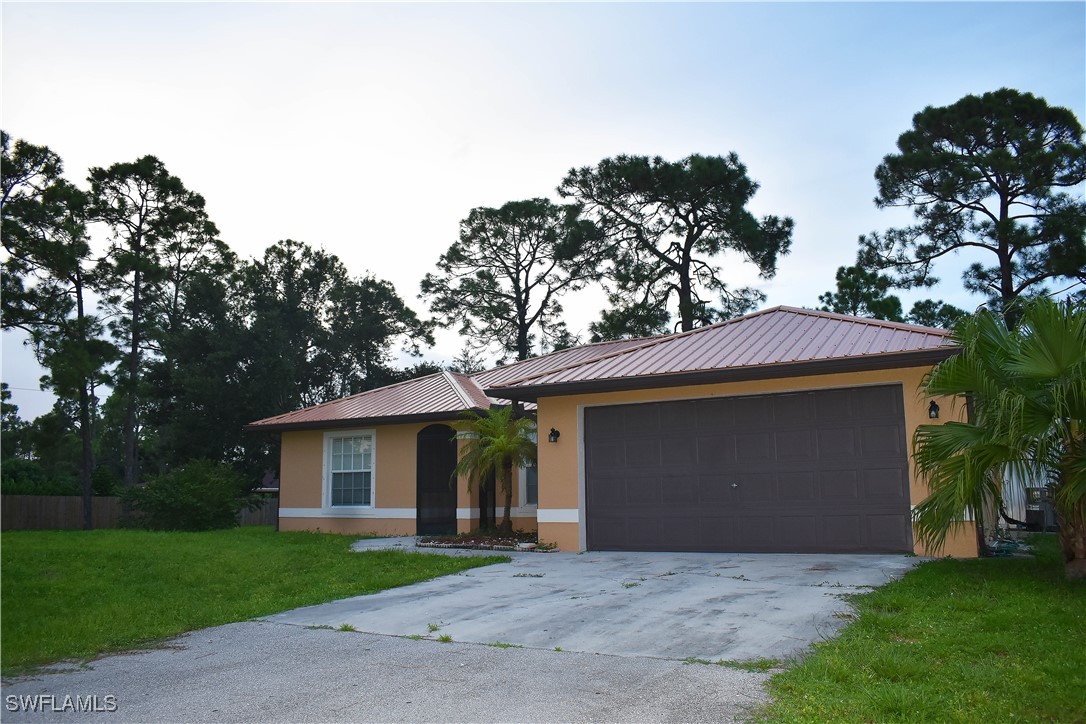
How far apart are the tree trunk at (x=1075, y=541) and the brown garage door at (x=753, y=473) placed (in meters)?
2.83

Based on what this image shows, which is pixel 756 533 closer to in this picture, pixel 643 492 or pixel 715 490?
pixel 715 490

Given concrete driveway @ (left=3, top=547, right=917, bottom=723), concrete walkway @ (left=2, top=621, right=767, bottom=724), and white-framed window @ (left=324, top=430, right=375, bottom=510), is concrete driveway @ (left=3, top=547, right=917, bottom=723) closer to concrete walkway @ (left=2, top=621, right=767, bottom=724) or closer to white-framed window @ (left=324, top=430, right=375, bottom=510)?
concrete walkway @ (left=2, top=621, right=767, bottom=724)

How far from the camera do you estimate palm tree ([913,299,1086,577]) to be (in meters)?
7.59

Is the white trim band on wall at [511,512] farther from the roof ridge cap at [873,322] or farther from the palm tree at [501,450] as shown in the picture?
the roof ridge cap at [873,322]

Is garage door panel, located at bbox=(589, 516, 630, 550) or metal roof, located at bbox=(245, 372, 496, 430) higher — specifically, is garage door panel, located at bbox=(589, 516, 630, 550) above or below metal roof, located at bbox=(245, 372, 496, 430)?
below

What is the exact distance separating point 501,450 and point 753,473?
4503 mm

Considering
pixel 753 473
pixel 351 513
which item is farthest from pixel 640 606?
pixel 351 513

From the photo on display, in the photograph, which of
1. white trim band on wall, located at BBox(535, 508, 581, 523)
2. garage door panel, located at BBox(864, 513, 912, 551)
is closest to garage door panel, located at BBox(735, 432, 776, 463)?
garage door panel, located at BBox(864, 513, 912, 551)

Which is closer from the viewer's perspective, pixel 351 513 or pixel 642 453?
pixel 642 453

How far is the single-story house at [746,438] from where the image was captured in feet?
36.3

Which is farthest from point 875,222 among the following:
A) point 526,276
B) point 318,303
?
point 318,303

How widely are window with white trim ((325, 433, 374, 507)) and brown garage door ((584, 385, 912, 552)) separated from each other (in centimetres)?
656

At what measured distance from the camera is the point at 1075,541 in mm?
7965

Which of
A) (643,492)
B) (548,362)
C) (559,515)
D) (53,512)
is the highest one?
(548,362)
